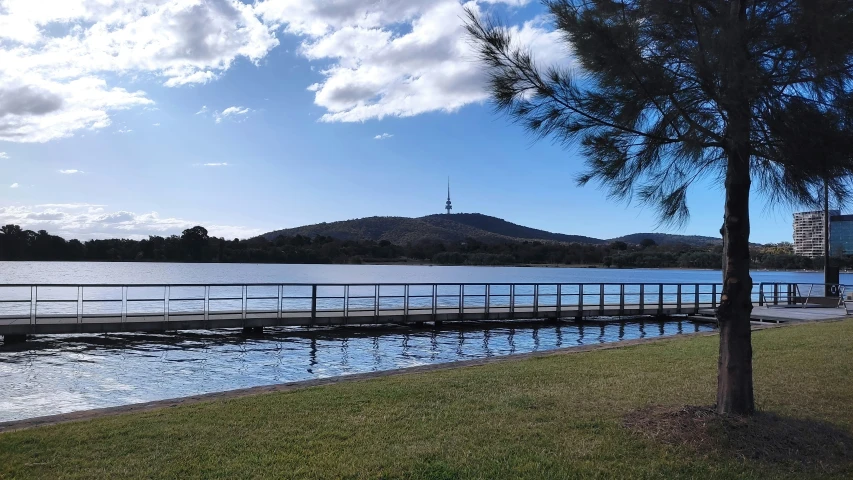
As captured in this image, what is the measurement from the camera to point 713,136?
512 cm

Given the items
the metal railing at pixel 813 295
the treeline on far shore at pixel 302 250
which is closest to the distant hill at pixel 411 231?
the treeline on far shore at pixel 302 250

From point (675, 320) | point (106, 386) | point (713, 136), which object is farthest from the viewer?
point (675, 320)

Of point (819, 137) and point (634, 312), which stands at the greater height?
point (819, 137)

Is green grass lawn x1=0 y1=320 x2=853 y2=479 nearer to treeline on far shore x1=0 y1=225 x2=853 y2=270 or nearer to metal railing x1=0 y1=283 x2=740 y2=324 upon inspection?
metal railing x1=0 y1=283 x2=740 y2=324

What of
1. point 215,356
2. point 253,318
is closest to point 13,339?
point 253,318

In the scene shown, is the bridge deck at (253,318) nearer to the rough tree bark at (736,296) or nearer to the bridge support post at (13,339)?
the bridge support post at (13,339)

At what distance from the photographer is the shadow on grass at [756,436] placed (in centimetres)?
475

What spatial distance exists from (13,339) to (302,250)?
5867 cm

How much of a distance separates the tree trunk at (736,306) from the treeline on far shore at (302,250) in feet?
188

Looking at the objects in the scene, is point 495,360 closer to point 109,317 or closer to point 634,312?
point 109,317

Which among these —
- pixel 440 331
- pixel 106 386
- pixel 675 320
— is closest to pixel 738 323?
pixel 106 386

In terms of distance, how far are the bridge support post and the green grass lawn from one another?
40.7 ft

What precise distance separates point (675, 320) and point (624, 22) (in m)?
21.3

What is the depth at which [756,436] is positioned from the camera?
16.7ft
